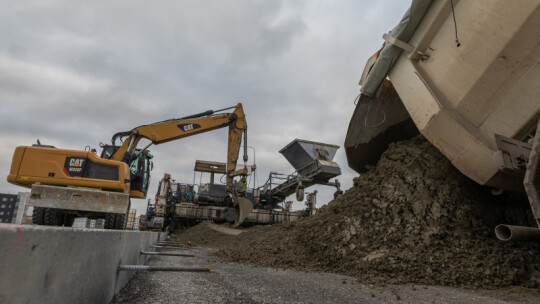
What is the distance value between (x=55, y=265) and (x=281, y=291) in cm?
199

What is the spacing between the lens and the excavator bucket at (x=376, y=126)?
16.5ft

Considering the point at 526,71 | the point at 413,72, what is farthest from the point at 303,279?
the point at 526,71

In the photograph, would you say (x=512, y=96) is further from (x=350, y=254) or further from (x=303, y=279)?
(x=303, y=279)

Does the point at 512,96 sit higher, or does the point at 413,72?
the point at 413,72

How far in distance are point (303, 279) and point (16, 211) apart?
2467 centimetres

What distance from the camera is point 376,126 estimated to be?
17.2 ft

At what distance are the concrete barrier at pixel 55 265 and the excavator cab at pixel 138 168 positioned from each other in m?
5.29

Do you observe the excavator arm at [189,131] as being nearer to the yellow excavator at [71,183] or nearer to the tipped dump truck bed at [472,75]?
the yellow excavator at [71,183]

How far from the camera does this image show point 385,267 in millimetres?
3367

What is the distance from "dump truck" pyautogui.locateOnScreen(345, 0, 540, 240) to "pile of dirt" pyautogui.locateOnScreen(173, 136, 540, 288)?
0.46 metres

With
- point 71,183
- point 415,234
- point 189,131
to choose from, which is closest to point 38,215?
point 71,183

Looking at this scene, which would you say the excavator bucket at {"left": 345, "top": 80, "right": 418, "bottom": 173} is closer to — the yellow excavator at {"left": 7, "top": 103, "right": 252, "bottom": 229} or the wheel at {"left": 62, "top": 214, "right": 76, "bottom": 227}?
the yellow excavator at {"left": 7, "top": 103, "right": 252, "bottom": 229}

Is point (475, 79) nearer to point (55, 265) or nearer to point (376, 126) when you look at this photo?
point (376, 126)

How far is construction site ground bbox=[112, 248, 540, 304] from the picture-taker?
2346 mm
